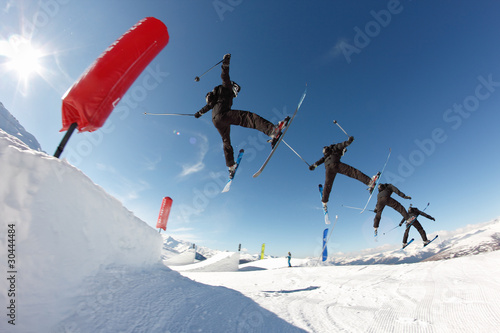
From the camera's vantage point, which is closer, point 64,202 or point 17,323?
point 17,323

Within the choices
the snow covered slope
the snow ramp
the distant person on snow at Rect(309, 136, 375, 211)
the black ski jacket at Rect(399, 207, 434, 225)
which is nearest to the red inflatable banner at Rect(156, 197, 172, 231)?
the snow ramp

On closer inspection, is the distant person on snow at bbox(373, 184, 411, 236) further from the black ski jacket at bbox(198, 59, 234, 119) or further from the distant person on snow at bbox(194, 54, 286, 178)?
the black ski jacket at bbox(198, 59, 234, 119)

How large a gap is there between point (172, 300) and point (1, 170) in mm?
3128

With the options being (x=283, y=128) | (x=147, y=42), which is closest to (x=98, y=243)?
(x=147, y=42)

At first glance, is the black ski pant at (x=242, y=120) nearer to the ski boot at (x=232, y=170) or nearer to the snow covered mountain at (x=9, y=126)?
the ski boot at (x=232, y=170)

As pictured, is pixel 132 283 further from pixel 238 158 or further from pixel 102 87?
pixel 238 158

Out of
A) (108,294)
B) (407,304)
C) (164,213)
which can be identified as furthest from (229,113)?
(164,213)

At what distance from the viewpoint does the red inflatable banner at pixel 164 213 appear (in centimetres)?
1712

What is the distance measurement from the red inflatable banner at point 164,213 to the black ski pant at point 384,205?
1616 centimetres

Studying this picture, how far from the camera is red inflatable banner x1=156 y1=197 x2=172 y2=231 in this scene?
1712 centimetres

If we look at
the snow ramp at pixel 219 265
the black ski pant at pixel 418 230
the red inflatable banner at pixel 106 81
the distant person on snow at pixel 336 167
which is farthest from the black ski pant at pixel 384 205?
the snow ramp at pixel 219 265

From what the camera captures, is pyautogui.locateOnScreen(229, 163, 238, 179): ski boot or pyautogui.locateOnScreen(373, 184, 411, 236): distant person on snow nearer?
pyautogui.locateOnScreen(229, 163, 238, 179): ski boot

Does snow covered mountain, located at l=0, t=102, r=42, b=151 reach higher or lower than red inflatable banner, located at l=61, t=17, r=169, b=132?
higher

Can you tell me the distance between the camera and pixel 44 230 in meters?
2.88
